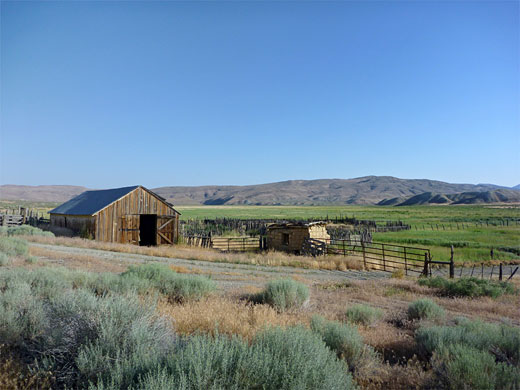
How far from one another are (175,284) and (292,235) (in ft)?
57.4

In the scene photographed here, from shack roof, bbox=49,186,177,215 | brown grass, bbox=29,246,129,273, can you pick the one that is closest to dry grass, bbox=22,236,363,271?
shack roof, bbox=49,186,177,215

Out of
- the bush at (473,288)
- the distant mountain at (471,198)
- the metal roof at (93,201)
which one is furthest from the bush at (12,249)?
the distant mountain at (471,198)

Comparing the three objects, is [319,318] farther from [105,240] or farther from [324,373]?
[105,240]

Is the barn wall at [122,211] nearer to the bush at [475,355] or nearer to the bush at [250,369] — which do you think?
the bush at [475,355]

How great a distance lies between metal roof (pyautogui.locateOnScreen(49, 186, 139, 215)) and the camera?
77.8ft

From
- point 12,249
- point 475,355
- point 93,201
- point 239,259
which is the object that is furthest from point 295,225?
point 475,355

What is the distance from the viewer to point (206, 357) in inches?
121

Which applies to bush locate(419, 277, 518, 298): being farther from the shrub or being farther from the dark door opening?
the dark door opening

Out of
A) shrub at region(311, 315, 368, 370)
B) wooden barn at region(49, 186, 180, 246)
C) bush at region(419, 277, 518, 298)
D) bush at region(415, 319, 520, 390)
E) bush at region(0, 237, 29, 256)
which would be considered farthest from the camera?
wooden barn at region(49, 186, 180, 246)

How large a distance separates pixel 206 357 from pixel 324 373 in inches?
41.7

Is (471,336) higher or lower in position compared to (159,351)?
lower

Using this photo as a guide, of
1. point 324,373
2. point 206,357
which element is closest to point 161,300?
point 206,357

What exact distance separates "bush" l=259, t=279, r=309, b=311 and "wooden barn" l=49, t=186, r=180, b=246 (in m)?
18.5

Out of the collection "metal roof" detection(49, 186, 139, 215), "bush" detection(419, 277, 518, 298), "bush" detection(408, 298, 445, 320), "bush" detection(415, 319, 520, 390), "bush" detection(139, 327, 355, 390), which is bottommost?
"bush" detection(419, 277, 518, 298)
